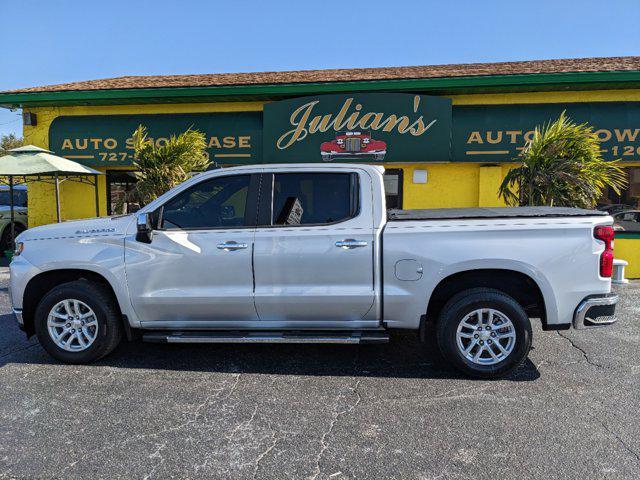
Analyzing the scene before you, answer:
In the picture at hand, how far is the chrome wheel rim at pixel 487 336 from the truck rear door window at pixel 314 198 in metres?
1.41

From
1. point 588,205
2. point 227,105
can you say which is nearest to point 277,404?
point 588,205

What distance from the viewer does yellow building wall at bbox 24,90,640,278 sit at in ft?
31.1

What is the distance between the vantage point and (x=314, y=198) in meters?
4.43

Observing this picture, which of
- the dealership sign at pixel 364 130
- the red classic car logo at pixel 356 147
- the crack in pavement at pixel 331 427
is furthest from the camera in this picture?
the red classic car logo at pixel 356 147

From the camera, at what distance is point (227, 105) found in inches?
413

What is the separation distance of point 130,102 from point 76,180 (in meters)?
2.23

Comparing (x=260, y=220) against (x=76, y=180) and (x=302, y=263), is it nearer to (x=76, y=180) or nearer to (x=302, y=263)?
(x=302, y=263)

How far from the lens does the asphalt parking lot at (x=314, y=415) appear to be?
2.85 meters

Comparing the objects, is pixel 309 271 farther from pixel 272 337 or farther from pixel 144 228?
pixel 144 228

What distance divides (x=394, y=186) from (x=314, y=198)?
20.5 feet

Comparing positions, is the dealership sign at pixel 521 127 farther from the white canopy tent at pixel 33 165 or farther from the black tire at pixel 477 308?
the white canopy tent at pixel 33 165

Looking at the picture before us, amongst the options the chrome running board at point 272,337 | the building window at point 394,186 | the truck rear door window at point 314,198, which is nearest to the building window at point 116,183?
the building window at point 394,186

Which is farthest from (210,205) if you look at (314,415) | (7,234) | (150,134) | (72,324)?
(7,234)

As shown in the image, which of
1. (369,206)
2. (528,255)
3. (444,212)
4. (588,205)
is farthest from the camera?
(588,205)
